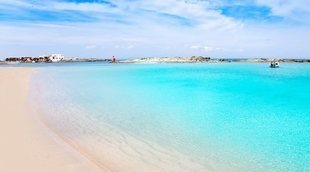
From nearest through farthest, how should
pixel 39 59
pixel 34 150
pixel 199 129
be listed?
pixel 34 150, pixel 199 129, pixel 39 59

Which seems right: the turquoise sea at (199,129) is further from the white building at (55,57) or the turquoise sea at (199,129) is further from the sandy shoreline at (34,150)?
the white building at (55,57)

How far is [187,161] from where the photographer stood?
8.03 metres

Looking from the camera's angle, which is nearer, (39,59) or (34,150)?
(34,150)

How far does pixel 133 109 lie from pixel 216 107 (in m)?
4.51

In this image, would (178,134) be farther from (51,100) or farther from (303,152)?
(51,100)

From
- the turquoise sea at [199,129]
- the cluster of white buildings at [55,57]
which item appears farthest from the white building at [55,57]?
the turquoise sea at [199,129]

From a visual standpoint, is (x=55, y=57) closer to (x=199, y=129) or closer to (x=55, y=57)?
(x=55, y=57)

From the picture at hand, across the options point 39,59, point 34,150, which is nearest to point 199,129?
point 34,150

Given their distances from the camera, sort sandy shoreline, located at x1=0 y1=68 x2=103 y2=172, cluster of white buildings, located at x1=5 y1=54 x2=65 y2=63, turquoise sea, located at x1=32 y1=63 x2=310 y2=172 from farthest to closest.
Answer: cluster of white buildings, located at x1=5 y1=54 x2=65 y2=63
turquoise sea, located at x1=32 y1=63 x2=310 y2=172
sandy shoreline, located at x1=0 y1=68 x2=103 y2=172

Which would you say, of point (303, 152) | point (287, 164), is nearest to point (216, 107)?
point (303, 152)

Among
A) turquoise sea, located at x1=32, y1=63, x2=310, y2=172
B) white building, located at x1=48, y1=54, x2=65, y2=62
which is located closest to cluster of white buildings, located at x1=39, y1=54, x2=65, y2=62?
white building, located at x1=48, y1=54, x2=65, y2=62

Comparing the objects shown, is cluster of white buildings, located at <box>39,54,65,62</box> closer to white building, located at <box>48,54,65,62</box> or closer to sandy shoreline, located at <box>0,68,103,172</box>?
white building, located at <box>48,54,65,62</box>

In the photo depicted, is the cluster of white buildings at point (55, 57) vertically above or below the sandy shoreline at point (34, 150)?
above

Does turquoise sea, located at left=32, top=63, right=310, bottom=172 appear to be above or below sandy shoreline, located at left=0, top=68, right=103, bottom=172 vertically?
below
